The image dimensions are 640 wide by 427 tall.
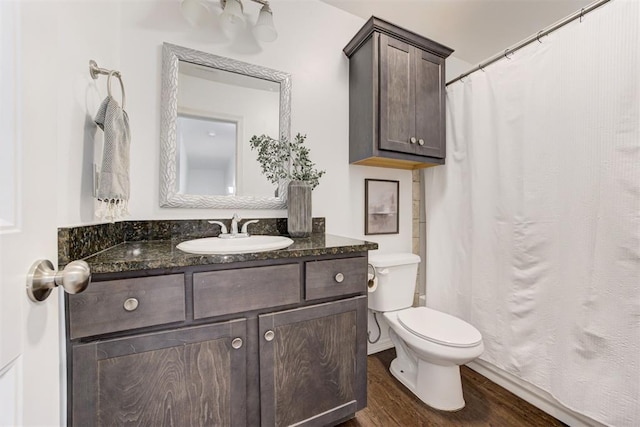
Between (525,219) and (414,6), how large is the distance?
1506 mm

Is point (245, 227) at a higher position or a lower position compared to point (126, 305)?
higher

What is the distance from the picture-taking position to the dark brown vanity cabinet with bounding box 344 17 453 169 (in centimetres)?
154

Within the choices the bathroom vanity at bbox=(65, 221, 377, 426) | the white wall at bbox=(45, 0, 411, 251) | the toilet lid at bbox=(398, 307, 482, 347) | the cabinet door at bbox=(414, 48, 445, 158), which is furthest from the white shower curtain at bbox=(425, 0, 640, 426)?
the bathroom vanity at bbox=(65, 221, 377, 426)

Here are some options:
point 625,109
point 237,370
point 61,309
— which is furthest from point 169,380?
point 625,109

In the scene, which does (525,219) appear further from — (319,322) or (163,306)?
(163,306)

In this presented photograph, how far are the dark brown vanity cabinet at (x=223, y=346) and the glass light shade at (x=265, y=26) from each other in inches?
49.9

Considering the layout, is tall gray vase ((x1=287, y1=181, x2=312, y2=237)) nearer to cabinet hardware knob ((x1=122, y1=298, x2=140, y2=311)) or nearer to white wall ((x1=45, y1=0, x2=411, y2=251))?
white wall ((x1=45, y1=0, x2=411, y2=251))

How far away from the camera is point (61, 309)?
75cm

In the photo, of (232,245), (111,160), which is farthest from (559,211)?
(111,160)

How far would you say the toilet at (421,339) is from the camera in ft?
4.36

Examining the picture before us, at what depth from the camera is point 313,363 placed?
111 cm

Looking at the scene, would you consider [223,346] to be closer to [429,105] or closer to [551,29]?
[429,105]

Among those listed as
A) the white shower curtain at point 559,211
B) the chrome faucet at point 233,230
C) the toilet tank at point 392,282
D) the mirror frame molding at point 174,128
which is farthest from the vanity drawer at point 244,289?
the white shower curtain at point 559,211

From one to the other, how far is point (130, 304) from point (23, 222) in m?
0.54
